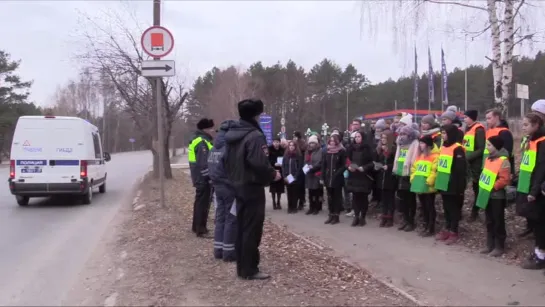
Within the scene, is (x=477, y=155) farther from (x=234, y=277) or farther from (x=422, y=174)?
(x=234, y=277)

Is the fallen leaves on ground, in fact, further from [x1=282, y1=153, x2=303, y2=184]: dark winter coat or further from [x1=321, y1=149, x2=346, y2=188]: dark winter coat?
[x1=282, y1=153, x2=303, y2=184]: dark winter coat

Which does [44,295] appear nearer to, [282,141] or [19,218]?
[19,218]

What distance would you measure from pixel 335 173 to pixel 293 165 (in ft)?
6.50

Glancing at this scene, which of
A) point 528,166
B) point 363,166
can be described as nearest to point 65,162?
point 363,166

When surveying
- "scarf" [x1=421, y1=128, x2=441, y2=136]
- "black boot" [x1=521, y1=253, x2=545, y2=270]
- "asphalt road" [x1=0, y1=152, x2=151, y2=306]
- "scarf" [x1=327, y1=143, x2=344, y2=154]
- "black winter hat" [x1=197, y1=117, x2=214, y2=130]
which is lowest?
"asphalt road" [x1=0, y1=152, x2=151, y2=306]

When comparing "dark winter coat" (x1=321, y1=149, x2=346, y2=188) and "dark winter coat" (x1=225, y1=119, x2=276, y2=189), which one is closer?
"dark winter coat" (x1=225, y1=119, x2=276, y2=189)

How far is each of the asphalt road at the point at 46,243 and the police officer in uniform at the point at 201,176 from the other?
71.2 inches

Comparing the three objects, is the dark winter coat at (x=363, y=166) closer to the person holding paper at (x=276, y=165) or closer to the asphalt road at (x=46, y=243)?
the person holding paper at (x=276, y=165)

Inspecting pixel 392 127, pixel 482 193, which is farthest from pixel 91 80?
pixel 482 193

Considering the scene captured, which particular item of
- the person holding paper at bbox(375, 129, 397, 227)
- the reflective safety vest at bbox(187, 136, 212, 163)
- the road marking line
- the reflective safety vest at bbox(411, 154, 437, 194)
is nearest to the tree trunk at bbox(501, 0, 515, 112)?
the person holding paper at bbox(375, 129, 397, 227)

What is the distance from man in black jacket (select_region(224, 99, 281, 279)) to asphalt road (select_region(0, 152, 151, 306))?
2.15 metres

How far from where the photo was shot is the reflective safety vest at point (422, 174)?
811cm

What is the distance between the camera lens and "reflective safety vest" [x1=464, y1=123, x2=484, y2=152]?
27.5 feet

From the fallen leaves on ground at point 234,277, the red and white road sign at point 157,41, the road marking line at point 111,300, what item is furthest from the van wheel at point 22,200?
the road marking line at point 111,300
